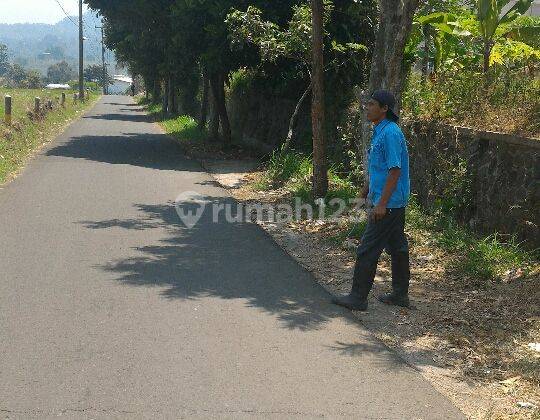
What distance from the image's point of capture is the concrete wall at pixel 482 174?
26.8 ft

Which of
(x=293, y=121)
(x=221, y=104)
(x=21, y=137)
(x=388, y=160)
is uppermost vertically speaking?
(x=221, y=104)

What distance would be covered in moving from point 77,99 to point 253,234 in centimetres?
4831

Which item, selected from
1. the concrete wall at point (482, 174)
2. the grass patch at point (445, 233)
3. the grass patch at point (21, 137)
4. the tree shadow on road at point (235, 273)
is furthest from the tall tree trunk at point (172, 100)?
the tree shadow on road at point (235, 273)

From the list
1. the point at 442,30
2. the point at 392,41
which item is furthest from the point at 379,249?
the point at 442,30

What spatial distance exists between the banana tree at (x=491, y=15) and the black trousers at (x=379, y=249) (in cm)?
759

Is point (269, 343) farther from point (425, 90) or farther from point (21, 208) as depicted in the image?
point (425, 90)

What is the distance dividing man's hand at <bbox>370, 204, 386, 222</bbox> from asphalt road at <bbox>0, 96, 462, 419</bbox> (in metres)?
0.94

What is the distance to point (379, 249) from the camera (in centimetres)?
666

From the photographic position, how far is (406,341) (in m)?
6.00

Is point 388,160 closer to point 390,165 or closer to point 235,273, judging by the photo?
point 390,165

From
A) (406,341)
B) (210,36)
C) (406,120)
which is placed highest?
(210,36)

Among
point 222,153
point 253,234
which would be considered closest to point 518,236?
point 253,234

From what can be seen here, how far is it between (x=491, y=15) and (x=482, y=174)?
556 centimetres

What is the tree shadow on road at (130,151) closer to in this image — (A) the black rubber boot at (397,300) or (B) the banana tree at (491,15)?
(B) the banana tree at (491,15)
